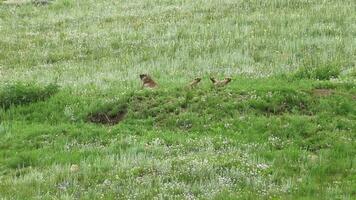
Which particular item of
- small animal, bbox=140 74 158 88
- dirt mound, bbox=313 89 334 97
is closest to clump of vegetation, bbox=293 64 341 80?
dirt mound, bbox=313 89 334 97

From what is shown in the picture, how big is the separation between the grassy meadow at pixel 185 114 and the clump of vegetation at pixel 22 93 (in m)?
0.03

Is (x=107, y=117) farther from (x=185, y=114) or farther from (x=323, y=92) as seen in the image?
(x=323, y=92)

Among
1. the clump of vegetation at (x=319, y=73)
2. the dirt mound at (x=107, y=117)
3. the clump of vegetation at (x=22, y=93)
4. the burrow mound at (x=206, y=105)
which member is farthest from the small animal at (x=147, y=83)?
the clump of vegetation at (x=319, y=73)

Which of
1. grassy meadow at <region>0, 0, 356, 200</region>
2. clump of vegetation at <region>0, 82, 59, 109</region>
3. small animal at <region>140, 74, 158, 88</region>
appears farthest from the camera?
small animal at <region>140, 74, 158, 88</region>

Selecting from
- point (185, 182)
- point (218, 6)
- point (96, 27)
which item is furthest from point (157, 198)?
point (218, 6)

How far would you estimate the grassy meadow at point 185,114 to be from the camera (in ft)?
33.4

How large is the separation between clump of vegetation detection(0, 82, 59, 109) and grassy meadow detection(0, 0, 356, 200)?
29 mm

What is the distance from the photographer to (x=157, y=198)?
934 cm

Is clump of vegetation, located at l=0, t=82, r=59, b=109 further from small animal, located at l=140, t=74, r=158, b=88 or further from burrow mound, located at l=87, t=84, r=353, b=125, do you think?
small animal, located at l=140, t=74, r=158, b=88

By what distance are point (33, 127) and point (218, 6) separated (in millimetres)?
20363

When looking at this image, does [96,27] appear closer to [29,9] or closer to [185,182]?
[29,9]

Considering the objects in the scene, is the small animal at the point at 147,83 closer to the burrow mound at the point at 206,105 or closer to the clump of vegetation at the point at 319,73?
Result: the burrow mound at the point at 206,105

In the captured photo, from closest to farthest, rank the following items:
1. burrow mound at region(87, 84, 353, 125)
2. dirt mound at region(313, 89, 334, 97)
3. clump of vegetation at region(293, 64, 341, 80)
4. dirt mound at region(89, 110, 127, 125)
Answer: burrow mound at region(87, 84, 353, 125) < dirt mound at region(313, 89, 334, 97) < dirt mound at region(89, 110, 127, 125) < clump of vegetation at region(293, 64, 341, 80)

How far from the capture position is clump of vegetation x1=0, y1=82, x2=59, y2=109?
15695mm
